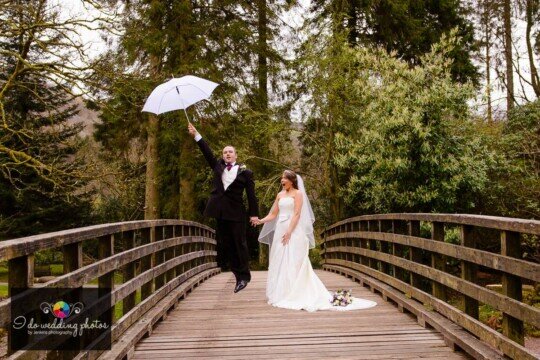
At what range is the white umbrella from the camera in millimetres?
8023

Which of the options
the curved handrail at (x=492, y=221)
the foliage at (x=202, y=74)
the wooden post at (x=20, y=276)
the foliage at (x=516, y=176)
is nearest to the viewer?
the wooden post at (x=20, y=276)

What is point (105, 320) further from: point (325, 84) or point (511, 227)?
point (325, 84)

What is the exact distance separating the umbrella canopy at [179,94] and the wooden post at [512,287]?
16.3 ft

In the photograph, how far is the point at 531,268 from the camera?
12.0 ft

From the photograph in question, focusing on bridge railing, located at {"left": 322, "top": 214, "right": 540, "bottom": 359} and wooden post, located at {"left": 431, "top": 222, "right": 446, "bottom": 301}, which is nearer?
bridge railing, located at {"left": 322, "top": 214, "right": 540, "bottom": 359}

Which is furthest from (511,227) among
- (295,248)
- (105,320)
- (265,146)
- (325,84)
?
(265,146)

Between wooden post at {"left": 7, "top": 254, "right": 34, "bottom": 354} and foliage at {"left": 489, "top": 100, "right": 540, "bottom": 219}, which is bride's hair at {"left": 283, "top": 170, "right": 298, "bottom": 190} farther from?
foliage at {"left": 489, "top": 100, "right": 540, "bottom": 219}

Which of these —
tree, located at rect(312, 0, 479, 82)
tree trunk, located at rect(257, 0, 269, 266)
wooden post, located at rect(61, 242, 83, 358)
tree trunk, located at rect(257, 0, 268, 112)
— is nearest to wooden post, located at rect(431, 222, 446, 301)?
wooden post, located at rect(61, 242, 83, 358)

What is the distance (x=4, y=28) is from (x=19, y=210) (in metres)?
17.8

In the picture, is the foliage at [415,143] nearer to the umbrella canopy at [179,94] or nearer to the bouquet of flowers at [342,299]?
the umbrella canopy at [179,94]

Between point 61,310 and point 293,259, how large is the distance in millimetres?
4849

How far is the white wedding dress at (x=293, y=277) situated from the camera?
24.0 ft

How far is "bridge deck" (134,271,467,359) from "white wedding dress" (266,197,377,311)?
25cm

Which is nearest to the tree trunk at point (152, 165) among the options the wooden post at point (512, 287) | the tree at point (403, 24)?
the tree at point (403, 24)
